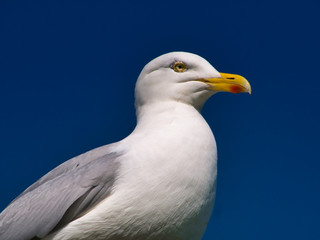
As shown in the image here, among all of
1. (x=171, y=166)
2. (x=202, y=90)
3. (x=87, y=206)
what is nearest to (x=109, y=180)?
(x=87, y=206)

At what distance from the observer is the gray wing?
11.1ft

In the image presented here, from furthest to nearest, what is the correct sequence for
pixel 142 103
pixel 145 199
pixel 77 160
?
1. pixel 142 103
2. pixel 77 160
3. pixel 145 199

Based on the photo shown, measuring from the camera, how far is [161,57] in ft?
14.0

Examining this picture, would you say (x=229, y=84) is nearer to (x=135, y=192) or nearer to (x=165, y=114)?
(x=165, y=114)

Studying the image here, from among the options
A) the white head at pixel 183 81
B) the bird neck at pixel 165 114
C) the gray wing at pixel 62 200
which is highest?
the white head at pixel 183 81

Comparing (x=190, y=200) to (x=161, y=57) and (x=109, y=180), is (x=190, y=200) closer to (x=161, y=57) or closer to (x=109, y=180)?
(x=109, y=180)

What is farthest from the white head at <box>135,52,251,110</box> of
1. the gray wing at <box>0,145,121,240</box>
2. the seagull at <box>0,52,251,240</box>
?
the gray wing at <box>0,145,121,240</box>

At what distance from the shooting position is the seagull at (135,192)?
3.29 metres

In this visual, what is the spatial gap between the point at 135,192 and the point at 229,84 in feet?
4.68

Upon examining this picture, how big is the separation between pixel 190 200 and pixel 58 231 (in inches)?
42.8

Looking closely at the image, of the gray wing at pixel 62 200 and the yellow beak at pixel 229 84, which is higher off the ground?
the yellow beak at pixel 229 84

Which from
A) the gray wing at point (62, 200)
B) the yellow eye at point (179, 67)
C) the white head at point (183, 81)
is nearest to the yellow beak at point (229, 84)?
the white head at point (183, 81)

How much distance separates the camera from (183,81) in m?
4.12

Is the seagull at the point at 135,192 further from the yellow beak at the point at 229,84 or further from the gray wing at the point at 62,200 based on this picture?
the yellow beak at the point at 229,84
